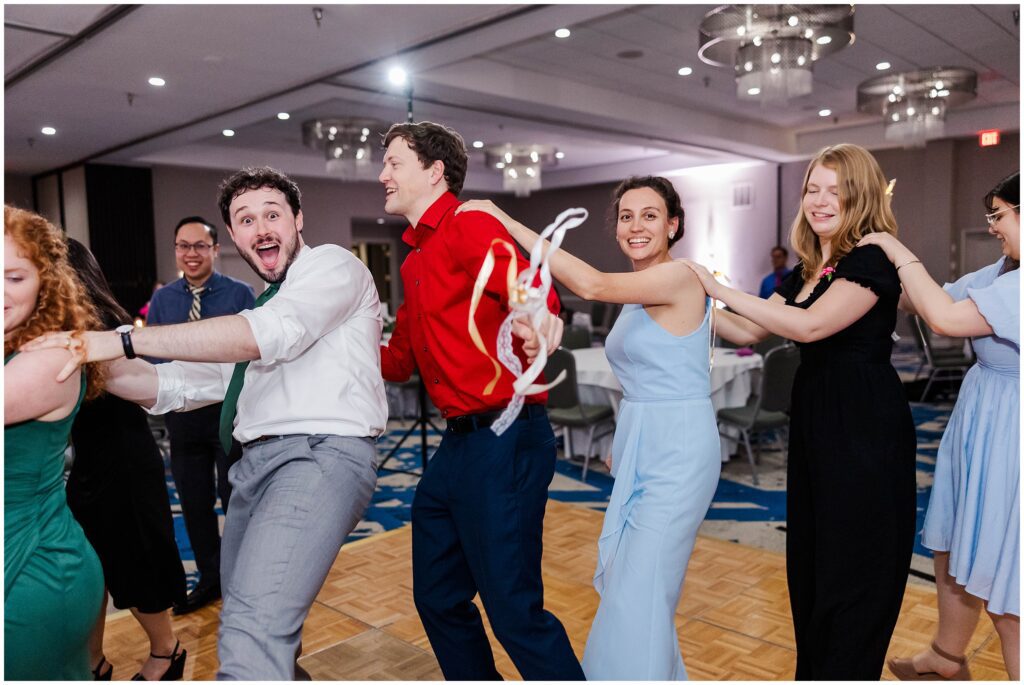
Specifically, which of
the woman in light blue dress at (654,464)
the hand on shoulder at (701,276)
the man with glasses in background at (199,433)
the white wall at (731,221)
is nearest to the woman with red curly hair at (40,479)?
the woman in light blue dress at (654,464)

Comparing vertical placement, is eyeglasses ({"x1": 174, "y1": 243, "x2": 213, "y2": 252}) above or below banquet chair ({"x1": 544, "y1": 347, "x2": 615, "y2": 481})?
above

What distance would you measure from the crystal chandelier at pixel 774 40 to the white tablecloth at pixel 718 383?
211cm

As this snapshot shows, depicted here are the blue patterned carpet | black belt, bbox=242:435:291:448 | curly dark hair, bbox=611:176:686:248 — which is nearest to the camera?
black belt, bbox=242:435:291:448

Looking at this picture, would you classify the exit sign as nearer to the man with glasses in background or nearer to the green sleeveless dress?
the man with glasses in background

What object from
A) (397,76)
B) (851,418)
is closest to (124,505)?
(851,418)

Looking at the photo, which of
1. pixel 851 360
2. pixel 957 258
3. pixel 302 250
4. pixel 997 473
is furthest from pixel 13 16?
pixel 957 258

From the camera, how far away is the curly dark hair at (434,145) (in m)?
1.98

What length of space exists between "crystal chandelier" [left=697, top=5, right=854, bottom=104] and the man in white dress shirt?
4466 mm

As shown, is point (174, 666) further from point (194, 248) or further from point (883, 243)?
point (883, 243)

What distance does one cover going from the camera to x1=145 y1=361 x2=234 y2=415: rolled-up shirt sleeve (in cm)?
204

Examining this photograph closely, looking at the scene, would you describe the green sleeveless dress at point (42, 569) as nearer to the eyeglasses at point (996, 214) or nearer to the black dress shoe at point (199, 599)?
the black dress shoe at point (199, 599)

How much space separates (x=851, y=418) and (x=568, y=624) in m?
1.49

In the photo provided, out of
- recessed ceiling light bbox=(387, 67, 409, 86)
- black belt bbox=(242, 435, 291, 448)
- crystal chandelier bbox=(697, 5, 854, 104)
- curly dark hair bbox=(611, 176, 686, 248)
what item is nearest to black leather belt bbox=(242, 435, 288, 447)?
black belt bbox=(242, 435, 291, 448)

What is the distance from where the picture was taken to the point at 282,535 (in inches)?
65.5
